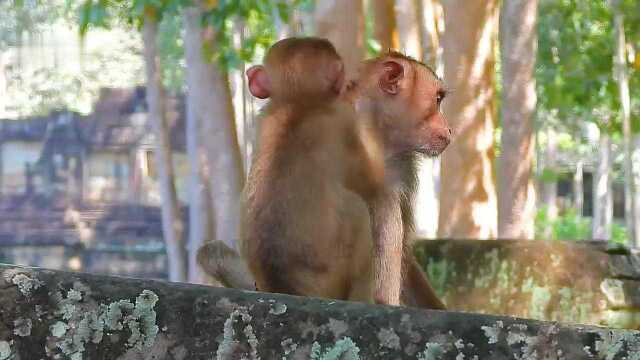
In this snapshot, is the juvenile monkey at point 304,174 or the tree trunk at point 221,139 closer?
the juvenile monkey at point 304,174

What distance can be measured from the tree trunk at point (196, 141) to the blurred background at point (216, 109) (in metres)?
0.02

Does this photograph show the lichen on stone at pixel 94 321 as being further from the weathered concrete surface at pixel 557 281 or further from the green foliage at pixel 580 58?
the green foliage at pixel 580 58

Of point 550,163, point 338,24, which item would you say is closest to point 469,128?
point 338,24

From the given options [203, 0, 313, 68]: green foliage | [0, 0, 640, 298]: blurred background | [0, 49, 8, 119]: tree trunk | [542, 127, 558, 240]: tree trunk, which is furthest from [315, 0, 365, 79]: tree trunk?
[542, 127, 558, 240]: tree trunk

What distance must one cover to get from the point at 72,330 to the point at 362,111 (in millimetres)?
2187

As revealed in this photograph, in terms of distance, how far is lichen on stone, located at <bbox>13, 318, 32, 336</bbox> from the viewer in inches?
62.8

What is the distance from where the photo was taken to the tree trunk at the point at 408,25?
8242 millimetres

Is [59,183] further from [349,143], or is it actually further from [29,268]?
[29,268]

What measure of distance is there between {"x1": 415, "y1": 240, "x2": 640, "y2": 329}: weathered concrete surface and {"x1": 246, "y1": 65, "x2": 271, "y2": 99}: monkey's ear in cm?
130

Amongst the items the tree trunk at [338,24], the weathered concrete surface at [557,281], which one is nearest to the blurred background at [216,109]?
the tree trunk at [338,24]

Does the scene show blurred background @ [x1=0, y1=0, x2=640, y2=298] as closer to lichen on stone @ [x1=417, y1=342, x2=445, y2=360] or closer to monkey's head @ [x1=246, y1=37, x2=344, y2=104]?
monkey's head @ [x1=246, y1=37, x2=344, y2=104]

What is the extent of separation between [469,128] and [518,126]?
0.74m

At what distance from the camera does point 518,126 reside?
7.53 meters

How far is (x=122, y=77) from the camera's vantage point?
26641mm
